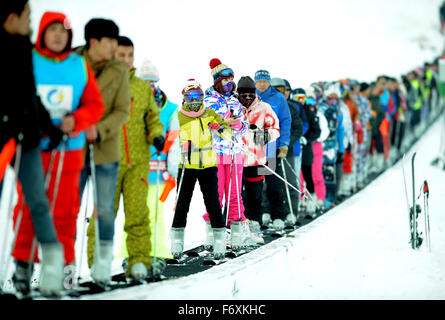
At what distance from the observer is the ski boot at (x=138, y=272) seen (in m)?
4.88

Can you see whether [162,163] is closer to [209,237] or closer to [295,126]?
[209,237]

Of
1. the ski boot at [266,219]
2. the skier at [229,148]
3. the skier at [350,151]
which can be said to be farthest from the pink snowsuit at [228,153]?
the skier at [350,151]

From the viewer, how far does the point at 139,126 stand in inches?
201

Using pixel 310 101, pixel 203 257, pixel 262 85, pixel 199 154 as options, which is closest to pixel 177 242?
pixel 203 257

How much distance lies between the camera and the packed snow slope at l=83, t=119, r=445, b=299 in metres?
4.91

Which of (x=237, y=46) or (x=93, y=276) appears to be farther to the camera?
(x=237, y=46)

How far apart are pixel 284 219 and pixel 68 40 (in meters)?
5.18

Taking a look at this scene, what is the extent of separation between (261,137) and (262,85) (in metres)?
0.90

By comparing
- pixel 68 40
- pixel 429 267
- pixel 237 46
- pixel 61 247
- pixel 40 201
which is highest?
pixel 237 46

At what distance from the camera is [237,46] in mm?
17578

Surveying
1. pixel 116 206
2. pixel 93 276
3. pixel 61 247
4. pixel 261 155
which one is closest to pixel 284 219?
pixel 261 155

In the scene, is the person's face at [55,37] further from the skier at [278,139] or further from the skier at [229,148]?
the skier at [278,139]

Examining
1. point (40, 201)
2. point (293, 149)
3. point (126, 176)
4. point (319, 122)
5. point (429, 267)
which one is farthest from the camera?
point (319, 122)
